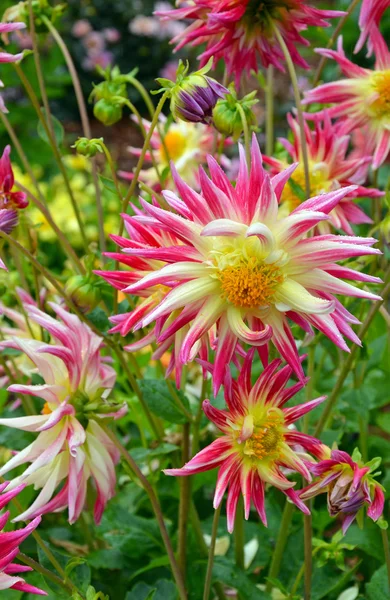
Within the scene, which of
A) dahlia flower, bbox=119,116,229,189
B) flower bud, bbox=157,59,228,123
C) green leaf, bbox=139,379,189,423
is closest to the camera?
flower bud, bbox=157,59,228,123

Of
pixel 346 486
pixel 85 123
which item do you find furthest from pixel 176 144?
pixel 346 486

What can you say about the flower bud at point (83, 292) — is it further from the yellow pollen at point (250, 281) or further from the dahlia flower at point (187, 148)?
the dahlia flower at point (187, 148)

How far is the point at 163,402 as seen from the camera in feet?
2.69

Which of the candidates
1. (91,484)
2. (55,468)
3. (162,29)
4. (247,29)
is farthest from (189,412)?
(162,29)

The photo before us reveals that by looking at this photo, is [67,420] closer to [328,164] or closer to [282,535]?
[282,535]

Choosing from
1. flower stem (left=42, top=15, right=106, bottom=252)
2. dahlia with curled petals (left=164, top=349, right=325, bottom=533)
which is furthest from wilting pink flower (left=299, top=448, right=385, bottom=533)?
flower stem (left=42, top=15, right=106, bottom=252)

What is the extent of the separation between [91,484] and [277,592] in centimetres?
25

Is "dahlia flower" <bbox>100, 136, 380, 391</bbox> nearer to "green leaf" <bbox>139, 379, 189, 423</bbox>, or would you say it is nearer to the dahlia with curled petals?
the dahlia with curled petals

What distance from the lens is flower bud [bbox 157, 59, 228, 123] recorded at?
70 centimetres

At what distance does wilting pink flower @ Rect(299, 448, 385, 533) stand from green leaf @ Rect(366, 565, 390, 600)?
0.22 meters

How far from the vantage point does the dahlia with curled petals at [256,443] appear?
663 millimetres

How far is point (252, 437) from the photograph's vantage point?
0.67m

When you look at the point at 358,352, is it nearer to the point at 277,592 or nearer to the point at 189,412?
the point at 189,412

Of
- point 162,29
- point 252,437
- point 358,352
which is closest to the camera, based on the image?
point 252,437
